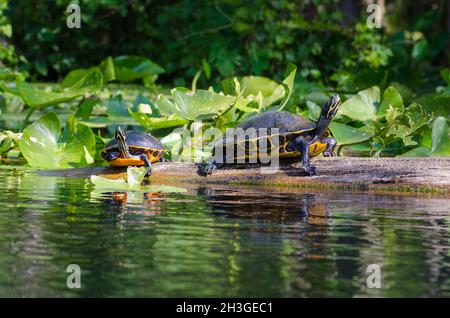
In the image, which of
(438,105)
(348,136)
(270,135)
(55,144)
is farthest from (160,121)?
(438,105)

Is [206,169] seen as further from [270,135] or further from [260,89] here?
[260,89]

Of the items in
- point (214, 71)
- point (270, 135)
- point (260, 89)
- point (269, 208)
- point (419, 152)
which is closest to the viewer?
point (269, 208)

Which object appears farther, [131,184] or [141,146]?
[141,146]

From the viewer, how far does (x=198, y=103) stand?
6.77 m

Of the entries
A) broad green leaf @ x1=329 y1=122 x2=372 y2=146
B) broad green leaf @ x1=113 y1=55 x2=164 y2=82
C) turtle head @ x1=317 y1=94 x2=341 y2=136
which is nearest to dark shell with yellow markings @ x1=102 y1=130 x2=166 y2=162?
turtle head @ x1=317 y1=94 x2=341 y2=136

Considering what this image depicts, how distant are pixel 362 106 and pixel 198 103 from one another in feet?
4.40

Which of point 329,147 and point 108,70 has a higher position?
point 108,70

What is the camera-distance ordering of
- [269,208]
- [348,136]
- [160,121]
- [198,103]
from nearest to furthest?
1. [269,208]
2. [348,136]
3. [198,103]
4. [160,121]

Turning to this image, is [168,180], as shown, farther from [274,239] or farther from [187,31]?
[187,31]

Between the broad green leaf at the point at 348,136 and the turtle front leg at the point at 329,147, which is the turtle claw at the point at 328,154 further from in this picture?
the broad green leaf at the point at 348,136

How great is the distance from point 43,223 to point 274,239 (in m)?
1.06

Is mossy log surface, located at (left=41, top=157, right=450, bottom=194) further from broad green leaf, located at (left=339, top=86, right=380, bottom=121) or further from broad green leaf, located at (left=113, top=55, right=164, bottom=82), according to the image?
broad green leaf, located at (left=113, top=55, right=164, bottom=82)

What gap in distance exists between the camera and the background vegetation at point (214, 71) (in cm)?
685

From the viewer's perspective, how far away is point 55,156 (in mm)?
6773
